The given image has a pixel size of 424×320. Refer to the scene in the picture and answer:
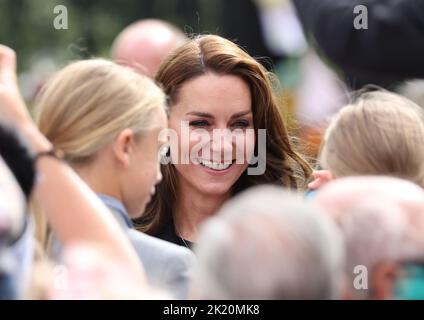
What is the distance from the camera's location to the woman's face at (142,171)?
10.5 ft

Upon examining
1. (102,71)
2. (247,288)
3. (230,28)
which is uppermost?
(102,71)

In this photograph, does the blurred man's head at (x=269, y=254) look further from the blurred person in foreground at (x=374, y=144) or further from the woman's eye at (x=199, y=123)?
the woman's eye at (x=199, y=123)

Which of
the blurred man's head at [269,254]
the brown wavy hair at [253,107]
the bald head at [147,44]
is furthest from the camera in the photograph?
the bald head at [147,44]

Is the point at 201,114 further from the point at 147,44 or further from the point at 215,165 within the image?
the point at 147,44

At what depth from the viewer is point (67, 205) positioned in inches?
105

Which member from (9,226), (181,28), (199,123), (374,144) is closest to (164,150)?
(199,123)

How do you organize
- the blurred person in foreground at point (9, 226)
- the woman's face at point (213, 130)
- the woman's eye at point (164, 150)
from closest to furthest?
the blurred person in foreground at point (9, 226) → the woman's eye at point (164, 150) → the woman's face at point (213, 130)

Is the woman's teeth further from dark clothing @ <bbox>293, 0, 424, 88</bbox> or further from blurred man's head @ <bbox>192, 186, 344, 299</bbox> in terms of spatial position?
blurred man's head @ <bbox>192, 186, 344, 299</bbox>

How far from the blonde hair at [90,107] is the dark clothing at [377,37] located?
0.54 m

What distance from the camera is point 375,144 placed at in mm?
3234

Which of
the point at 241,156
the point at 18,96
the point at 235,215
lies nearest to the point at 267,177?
the point at 241,156

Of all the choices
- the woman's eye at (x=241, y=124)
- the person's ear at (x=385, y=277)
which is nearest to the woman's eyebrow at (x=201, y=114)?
the woman's eye at (x=241, y=124)

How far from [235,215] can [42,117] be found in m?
1.08
